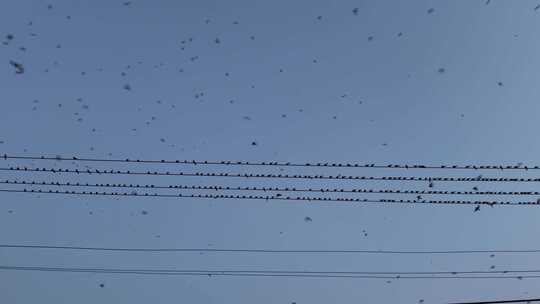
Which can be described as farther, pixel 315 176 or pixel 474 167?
pixel 315 176

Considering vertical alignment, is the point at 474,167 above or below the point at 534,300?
above

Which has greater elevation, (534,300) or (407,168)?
(407,168)

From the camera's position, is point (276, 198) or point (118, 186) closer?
point (118, 186)

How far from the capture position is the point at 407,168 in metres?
10.2

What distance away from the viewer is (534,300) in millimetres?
10469

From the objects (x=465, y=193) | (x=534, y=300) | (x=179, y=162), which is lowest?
(x=534, y=300)

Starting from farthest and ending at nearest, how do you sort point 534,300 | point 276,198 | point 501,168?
point 276,198 < point 534,300 < point 501,168

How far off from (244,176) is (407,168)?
344cm

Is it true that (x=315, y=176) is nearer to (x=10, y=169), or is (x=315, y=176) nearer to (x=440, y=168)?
(x=440, y=168)

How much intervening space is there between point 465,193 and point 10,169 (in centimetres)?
988

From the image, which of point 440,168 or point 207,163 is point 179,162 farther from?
point 440,168

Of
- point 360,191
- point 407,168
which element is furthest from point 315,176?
point 407,168

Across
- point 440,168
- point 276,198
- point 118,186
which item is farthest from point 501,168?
point 118,186

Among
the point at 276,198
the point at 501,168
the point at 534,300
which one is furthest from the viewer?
the point at 276,198
